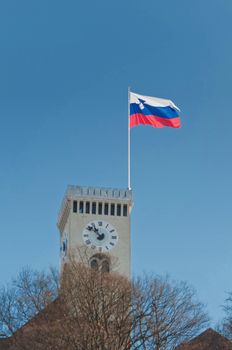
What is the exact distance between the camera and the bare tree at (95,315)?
5819 centimetres

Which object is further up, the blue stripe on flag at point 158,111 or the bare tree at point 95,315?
the blue stripe on flag at point 158,111

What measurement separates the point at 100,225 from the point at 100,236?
107 cm

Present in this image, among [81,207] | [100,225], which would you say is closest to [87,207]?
[81,207]

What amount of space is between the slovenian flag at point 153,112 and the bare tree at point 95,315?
15353mm

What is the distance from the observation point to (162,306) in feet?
203

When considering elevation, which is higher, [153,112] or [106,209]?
[153,112]

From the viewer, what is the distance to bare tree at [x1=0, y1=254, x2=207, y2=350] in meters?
58.2

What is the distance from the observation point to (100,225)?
81.4 meters

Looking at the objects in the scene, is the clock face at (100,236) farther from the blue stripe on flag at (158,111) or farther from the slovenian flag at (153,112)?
the blue stripe on flag at (158,111)

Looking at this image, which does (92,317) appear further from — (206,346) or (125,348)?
(206,346)

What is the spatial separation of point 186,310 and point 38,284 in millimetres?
9474

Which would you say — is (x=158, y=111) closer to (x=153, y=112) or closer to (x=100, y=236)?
(x=153, y=112)

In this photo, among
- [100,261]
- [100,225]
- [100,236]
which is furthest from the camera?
[100,225]

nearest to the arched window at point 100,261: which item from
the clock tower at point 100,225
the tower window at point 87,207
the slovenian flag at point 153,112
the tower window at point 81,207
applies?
the clock tower at point 100,225
